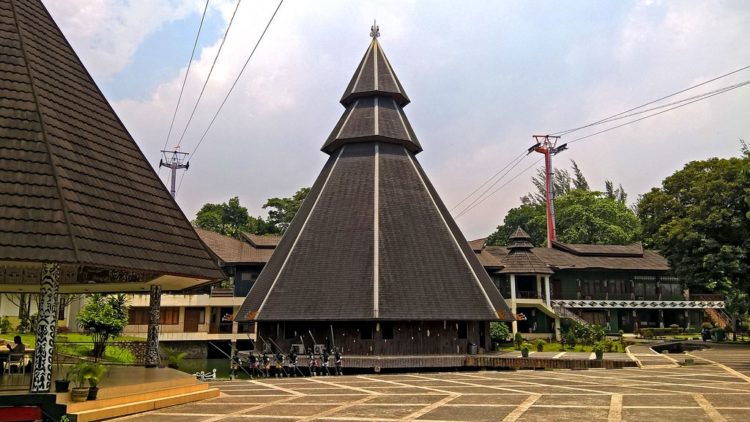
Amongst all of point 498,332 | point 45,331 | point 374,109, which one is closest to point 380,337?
point 498,332

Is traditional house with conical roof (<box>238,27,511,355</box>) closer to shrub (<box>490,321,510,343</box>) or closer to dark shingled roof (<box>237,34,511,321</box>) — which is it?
dark shingled roof (<box>237,34,511,321</box>)

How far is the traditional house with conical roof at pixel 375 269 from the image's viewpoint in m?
26.5

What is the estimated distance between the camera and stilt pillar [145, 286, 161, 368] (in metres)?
15.8

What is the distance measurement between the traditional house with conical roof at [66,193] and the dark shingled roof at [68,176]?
26 millimetres

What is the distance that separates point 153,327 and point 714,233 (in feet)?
120

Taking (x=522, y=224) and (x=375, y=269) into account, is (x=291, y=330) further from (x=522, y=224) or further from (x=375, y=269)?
(x=522, y=224)

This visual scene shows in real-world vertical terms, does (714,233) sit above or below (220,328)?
above

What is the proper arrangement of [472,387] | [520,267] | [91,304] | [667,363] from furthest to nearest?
[520,267] < [91,304] < [667,363] < [472,387]

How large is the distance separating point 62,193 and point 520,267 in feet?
121

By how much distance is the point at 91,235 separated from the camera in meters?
11.1

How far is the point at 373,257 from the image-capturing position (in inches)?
1094

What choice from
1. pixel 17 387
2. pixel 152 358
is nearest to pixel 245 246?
pixel 152 358

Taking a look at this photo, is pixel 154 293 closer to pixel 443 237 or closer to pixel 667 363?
pixel 443 237

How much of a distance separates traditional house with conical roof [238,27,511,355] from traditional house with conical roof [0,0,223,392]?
38.3 feet
